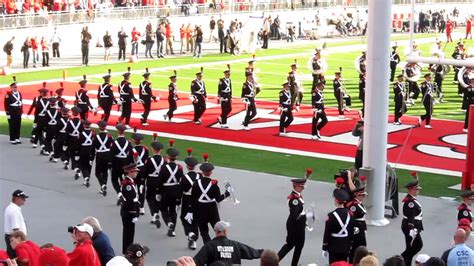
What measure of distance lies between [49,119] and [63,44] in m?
23.6

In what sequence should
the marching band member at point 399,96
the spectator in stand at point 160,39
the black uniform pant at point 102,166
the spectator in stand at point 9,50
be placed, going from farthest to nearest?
the spectator in stand at point 160,39, the spectator in stand at point 9,50, the marching band member at point 399,96, the black uniform pant at point 102,166

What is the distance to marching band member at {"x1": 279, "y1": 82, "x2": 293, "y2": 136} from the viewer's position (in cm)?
2384

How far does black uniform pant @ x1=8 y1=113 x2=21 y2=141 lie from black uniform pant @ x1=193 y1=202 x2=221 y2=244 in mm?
9558

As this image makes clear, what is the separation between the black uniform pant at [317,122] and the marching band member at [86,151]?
7017mm

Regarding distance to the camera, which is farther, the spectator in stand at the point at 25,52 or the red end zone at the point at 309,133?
the spectator in stand at the point at 25,52

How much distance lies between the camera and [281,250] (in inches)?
545

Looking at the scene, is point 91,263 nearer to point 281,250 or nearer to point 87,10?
point 281,250

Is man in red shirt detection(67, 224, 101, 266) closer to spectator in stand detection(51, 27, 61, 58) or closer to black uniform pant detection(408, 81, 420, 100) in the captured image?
black uniform pant detection(408, 81, 420, 100)

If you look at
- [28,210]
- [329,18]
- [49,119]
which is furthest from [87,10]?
[28,210]

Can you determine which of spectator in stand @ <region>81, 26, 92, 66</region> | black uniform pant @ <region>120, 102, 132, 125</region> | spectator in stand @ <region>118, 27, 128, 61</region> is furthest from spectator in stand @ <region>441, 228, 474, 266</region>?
spectator in stand @ <region>118, 27, 128, 61</region>

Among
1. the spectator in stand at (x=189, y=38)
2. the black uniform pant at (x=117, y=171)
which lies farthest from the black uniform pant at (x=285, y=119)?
the spectator in stand at (x=189, y=38)

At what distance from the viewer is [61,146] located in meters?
20.4

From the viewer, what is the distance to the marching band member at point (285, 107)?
78.2 ft

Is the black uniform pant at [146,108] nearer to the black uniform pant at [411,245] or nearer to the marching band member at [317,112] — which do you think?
the marching band member at [317,112]
